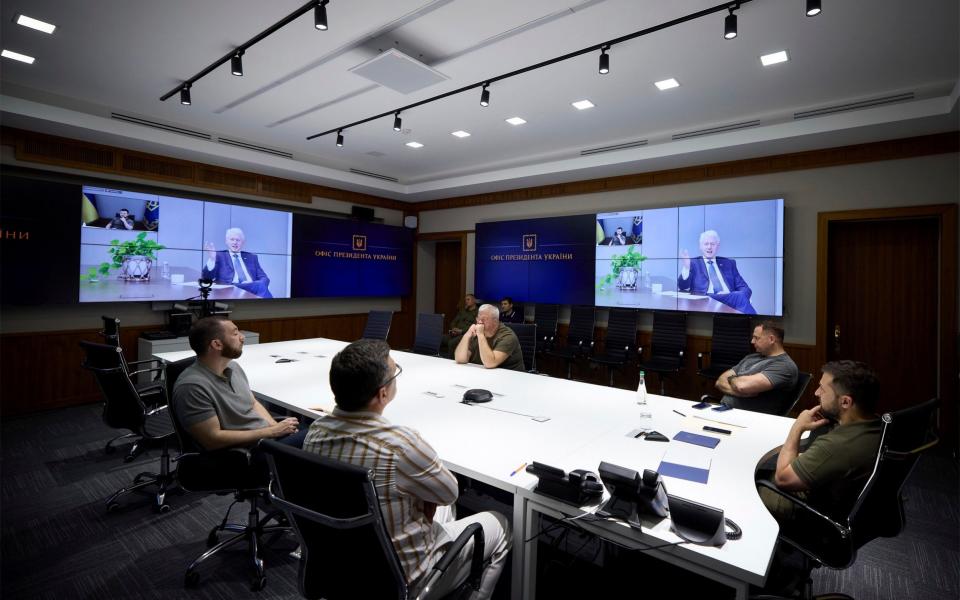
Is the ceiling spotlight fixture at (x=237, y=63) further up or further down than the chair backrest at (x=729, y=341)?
further up

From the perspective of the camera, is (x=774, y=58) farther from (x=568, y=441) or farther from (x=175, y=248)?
(x=175, y=248)

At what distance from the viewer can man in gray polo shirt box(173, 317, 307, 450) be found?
85.4 inches

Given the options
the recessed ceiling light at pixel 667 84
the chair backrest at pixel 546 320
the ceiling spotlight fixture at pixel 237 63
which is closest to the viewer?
the ceiling spotlight fixture at pixel 237 63

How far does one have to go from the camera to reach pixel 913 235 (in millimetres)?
4625

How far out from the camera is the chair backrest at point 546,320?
6.66m

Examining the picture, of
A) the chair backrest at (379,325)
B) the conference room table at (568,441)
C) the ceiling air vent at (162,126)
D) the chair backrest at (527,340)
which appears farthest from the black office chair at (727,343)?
the ceiling air vent at (162,126)

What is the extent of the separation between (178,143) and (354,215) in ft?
9.38

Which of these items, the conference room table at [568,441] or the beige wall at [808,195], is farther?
the beige wall at [808,195]

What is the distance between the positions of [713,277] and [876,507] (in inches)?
155

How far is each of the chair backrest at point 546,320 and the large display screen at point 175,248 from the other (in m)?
3.69

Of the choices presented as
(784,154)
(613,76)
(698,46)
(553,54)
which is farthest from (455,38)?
(784,154)

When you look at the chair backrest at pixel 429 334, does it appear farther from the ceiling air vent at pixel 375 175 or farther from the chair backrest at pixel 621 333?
the ceiling air vent at pixel 375 175

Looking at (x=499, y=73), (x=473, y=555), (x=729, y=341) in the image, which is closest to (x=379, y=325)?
(x=499, y=73)

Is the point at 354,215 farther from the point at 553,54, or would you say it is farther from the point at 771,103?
the point at 771,103
